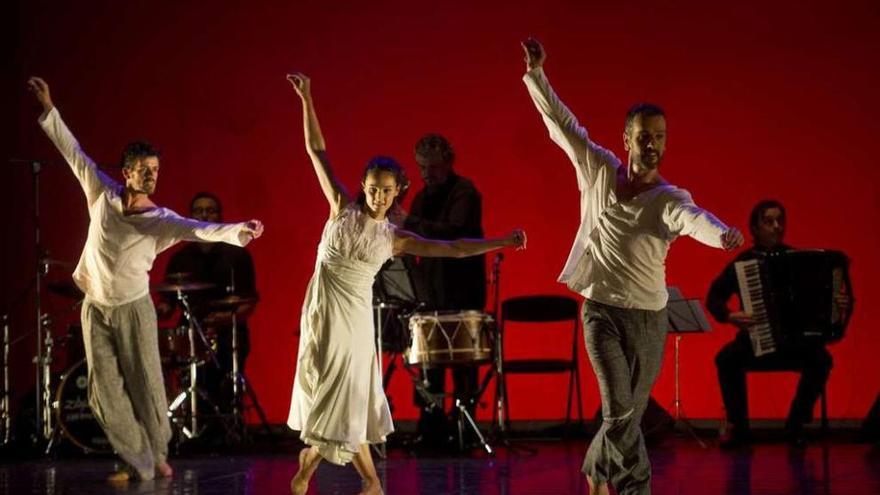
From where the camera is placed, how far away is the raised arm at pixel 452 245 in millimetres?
5301

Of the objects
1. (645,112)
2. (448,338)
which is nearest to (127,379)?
(448,338)

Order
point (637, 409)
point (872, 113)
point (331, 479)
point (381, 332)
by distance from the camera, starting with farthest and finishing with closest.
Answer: point (872, 113) → point (381, 332) → point (331, 479) → point (637, 409)

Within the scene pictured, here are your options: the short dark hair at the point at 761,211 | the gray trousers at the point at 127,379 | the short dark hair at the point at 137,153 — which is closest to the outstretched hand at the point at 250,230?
the short dark hair at the point at 137,153

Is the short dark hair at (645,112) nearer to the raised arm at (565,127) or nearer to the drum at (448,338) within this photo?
the raised arm at (565,127)

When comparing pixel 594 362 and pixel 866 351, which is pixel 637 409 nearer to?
pixel 594 362

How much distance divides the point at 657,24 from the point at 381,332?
327 centimetres

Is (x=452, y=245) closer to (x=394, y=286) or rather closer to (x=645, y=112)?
(x=645, y=112)

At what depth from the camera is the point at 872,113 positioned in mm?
9375

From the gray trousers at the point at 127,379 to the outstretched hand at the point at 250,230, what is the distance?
1.27 metres

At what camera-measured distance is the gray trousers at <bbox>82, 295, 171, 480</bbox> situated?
22.6 feet

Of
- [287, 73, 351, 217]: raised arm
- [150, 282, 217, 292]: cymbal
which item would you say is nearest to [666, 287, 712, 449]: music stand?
[150, 282, 217, 292]: cymbal

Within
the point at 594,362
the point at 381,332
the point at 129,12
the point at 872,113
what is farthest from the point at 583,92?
Result: the point at 594,362

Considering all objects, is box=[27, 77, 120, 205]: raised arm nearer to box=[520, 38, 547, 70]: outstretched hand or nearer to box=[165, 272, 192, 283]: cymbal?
box=[165, 272, 192, 283]: cymbal

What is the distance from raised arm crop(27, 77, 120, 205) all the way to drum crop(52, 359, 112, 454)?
1.86 meters
